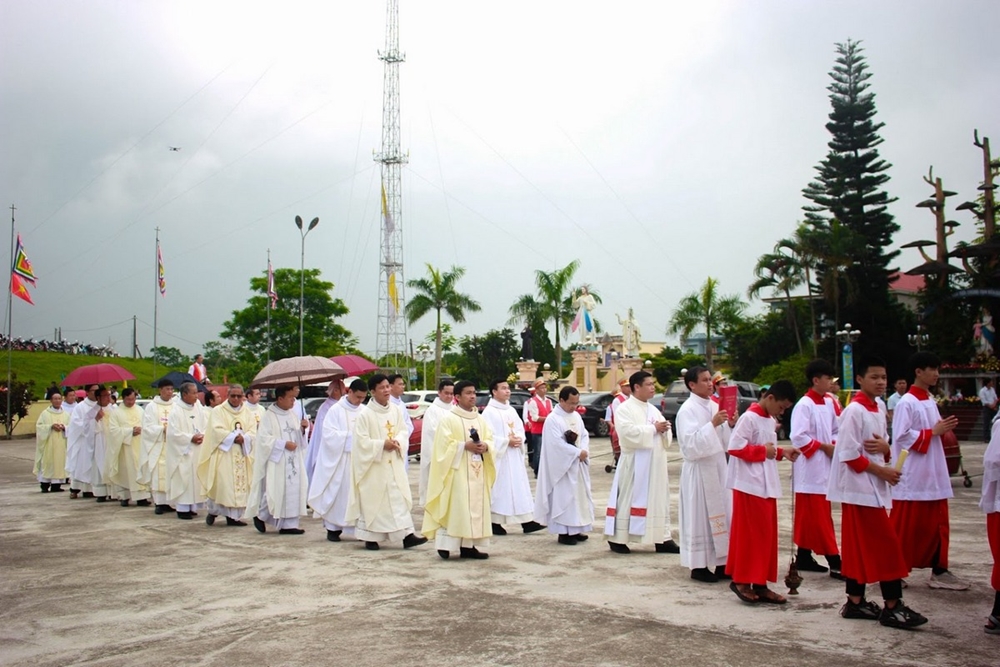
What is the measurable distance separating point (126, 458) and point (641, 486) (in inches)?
373

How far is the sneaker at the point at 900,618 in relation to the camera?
19.1 feet

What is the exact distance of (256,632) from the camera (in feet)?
20.3

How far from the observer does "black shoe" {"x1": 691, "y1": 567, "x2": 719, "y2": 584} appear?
7.49 m

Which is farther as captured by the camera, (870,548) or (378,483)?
(378,483)

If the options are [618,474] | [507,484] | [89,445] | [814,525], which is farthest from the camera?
[89,445]

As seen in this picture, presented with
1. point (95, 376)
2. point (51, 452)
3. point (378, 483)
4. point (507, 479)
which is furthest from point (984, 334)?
point (51, 452)

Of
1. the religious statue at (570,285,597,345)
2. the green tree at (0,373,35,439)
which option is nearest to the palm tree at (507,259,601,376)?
the religious statue at (570,285,597,345)

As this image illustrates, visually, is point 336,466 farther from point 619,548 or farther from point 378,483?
point 619,548

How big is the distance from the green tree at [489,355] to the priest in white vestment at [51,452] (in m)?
36.0

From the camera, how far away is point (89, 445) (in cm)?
1588

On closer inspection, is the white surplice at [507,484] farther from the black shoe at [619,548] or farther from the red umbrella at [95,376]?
the red umbrella at [95,376]

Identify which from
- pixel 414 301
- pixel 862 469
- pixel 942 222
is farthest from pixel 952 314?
pixel 862 469

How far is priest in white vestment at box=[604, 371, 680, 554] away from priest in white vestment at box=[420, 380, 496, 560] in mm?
1286

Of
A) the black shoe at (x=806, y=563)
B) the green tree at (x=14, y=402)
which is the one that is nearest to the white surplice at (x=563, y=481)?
the black shoe at (x=806, y=563)
